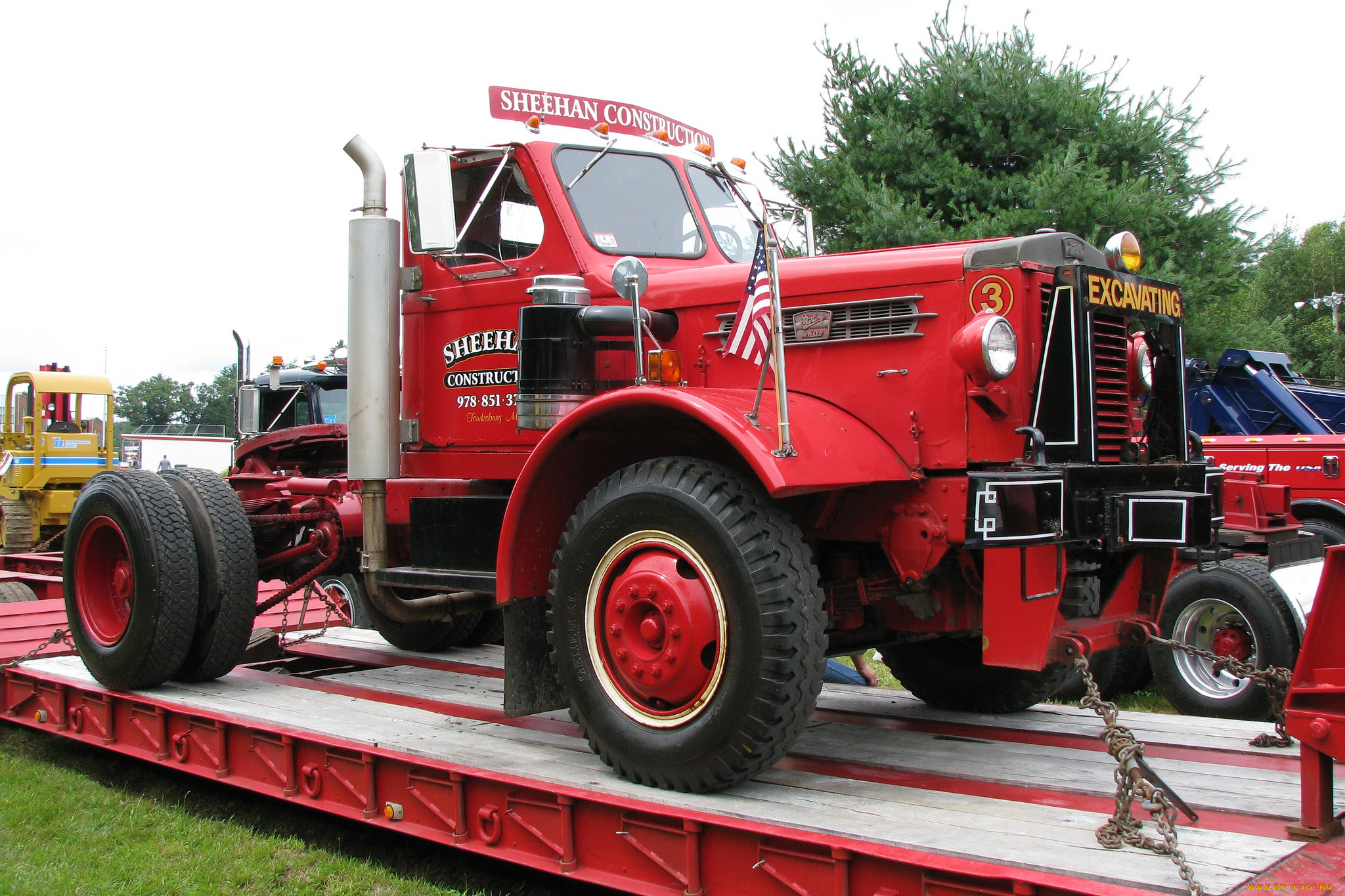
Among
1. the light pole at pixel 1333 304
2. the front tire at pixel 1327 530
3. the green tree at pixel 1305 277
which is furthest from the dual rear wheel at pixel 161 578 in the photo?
the green tree at pixel 1305 277

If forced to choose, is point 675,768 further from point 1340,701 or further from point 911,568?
point 1340,701

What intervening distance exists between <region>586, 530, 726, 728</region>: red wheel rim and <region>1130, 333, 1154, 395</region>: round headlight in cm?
179

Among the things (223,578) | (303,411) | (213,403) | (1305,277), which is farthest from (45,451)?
(213,403)

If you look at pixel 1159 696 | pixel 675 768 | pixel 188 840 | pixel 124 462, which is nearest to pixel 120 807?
pixel 188 840

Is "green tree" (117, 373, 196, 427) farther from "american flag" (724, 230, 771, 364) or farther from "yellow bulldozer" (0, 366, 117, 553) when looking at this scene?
"american flag" (724, 230, 771, 364)

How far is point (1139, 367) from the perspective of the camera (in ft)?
13.7

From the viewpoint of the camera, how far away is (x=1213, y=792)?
3.58m

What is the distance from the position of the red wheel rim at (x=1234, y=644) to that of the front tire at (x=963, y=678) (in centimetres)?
248

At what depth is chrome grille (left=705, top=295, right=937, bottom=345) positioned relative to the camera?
12.8 ft

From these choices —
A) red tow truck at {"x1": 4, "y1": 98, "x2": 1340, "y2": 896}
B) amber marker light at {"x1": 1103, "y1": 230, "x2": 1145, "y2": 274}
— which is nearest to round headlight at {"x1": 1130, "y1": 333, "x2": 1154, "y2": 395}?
red tow truck at {"x1": 4, "y1": 98, "x2": 1340, "y2": 896}

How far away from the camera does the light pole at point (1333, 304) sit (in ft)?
123

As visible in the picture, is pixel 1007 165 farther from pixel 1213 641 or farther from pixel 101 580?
pixel 101 580

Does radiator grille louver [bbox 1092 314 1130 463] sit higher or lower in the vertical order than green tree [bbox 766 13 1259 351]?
lower

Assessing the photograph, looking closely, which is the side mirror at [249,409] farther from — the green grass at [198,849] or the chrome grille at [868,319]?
the chrome grille at [868,319]
